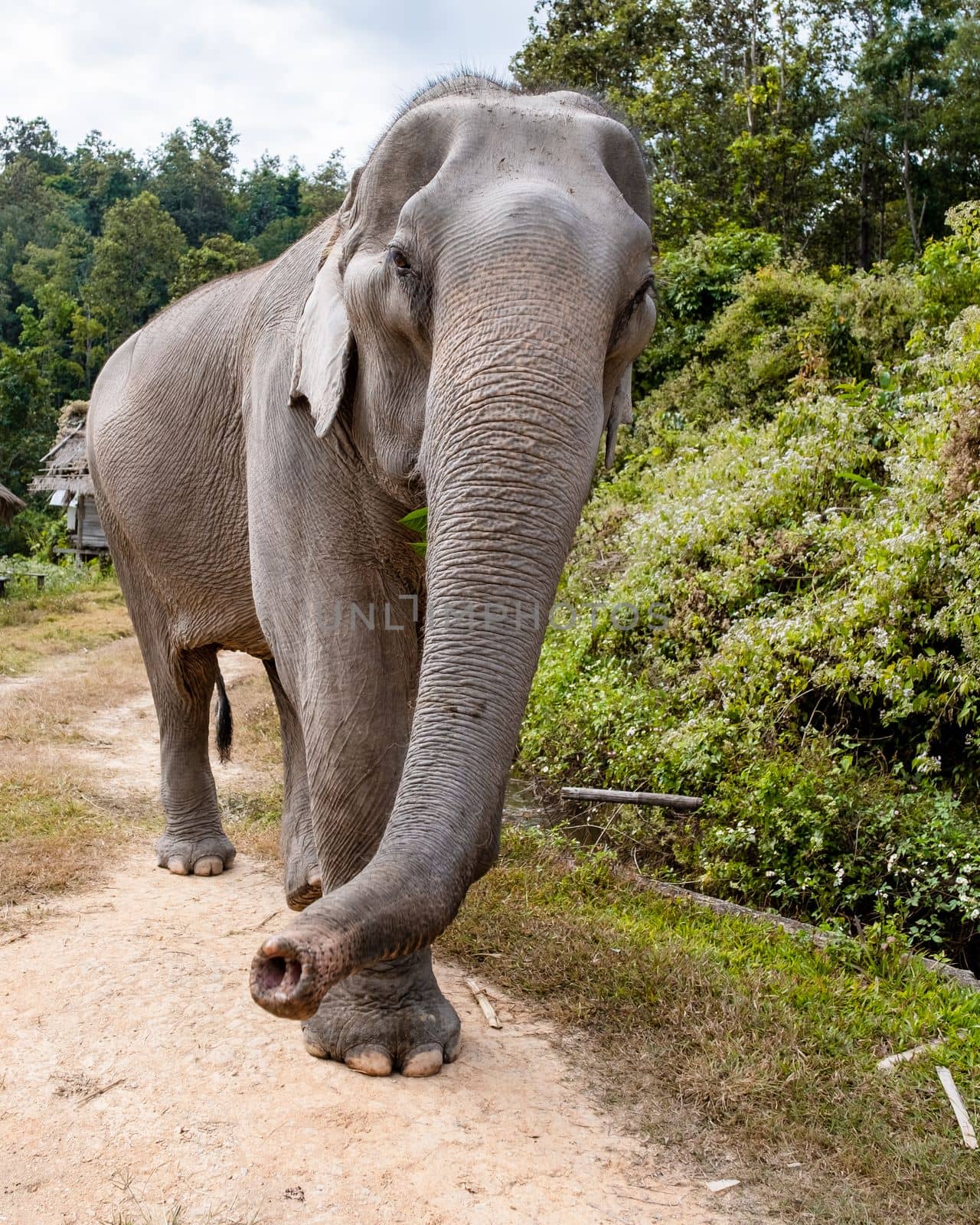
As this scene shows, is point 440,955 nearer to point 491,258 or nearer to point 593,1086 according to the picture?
point 593,1086

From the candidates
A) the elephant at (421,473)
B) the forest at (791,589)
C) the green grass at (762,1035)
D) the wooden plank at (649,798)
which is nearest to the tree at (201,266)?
the forest at (791,589)

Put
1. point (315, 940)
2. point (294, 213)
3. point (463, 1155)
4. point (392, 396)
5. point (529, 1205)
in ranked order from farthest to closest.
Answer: point (294, 213)
point (392, 396)
point (463, 1155)
point (529, 1205)
point (315, 940)

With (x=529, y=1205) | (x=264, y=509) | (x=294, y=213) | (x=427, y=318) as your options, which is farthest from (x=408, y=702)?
(x=294, y=213)

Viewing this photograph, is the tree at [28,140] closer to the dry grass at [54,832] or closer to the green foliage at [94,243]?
the green foliage at [94,243]

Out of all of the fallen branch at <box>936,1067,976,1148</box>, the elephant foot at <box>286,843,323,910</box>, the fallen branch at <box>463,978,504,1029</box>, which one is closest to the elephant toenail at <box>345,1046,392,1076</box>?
the fallen branch at <box>463,978,504,1029</box>

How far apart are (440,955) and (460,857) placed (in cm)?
220

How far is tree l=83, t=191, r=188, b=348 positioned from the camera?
138 feet

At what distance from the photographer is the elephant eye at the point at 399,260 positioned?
9.86ft

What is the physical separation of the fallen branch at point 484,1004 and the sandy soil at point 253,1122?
33 millimetres

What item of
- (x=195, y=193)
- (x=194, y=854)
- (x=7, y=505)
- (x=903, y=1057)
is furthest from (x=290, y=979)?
(x=195, y=193)

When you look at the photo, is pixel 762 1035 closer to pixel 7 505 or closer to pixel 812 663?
pixel 812 663

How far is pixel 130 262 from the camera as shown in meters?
42.8

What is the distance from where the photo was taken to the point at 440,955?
4449 millimetres

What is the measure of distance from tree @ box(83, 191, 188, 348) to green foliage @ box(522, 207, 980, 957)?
37099 mm
